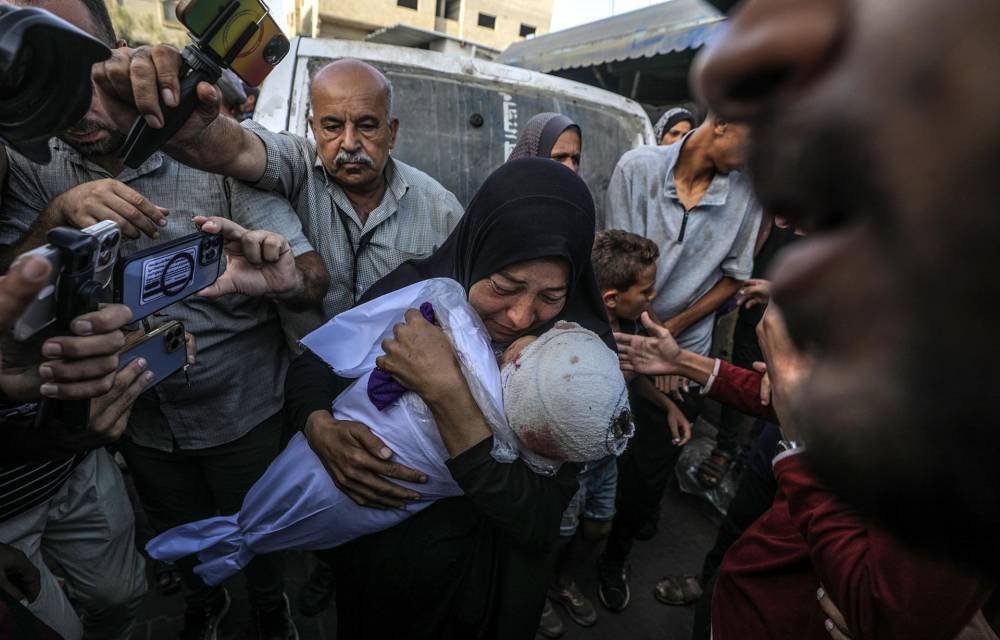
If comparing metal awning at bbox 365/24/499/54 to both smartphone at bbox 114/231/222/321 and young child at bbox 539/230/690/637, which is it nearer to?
young child at bbox 539/230/690/637

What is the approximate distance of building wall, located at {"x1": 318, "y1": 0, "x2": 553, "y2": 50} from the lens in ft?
68.8

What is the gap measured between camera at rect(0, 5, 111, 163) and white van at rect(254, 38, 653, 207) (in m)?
2.00

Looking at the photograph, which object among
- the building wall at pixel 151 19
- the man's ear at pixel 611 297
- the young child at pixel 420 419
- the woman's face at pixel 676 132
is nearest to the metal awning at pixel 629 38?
the woman's face at pixel 676 132

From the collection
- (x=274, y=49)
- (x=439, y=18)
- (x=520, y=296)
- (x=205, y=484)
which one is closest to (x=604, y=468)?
(x=520, y=296)

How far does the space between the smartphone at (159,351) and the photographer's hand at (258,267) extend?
239 mm

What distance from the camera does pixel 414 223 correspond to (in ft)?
7.92

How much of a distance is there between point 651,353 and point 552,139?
147cm

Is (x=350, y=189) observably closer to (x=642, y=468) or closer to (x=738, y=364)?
(x=642, y=468)

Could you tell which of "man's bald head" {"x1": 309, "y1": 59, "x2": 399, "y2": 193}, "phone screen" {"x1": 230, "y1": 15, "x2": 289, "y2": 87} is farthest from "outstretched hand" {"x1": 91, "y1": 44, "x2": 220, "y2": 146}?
"man's bald head" {"x1": 309, "y1": 59, "x2": 399, "y2": 193}

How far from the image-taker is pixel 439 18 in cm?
2525

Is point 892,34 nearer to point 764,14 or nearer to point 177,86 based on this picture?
point 764,14

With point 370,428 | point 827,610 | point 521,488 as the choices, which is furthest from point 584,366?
point 827,610

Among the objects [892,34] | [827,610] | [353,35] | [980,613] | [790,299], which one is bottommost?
[827,610]

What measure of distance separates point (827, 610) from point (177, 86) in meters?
1.98
